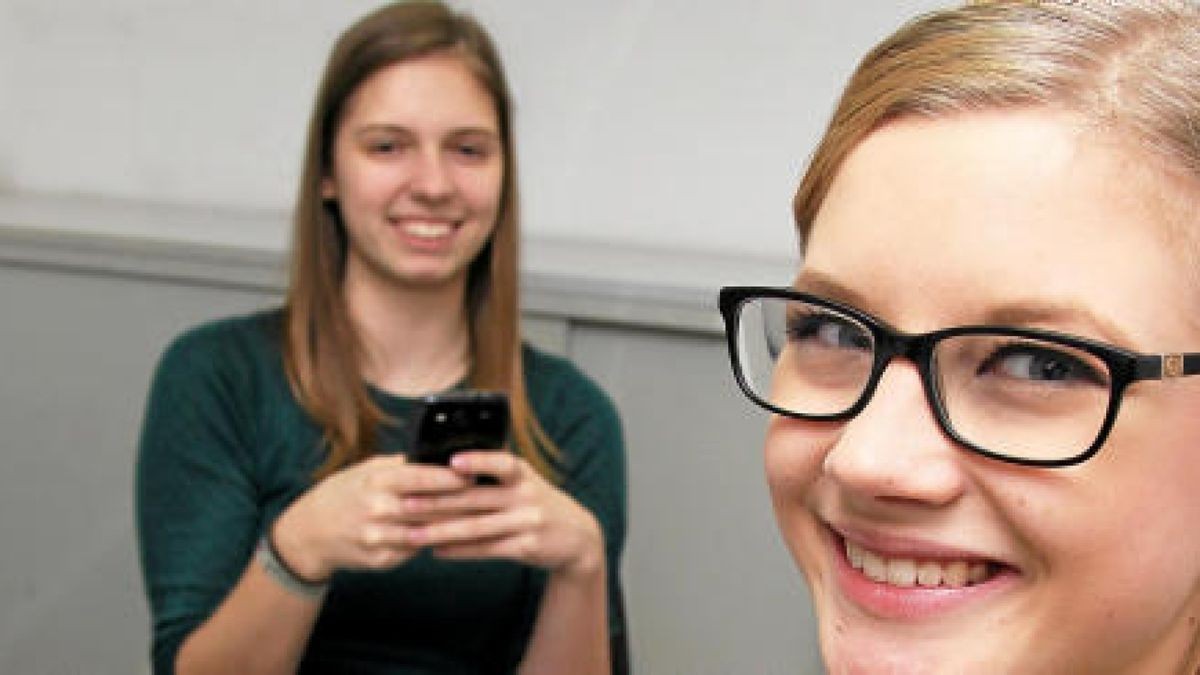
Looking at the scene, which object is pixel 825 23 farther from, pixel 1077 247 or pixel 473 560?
pixel 1077 247

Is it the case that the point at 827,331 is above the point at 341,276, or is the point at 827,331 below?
above

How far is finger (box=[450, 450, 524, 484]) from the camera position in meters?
1.29

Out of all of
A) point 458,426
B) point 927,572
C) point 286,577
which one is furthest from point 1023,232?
point 286,577

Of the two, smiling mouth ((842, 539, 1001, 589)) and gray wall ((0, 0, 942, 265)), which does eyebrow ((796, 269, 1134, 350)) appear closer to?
smiling mouth ((842, 539, 1001, 589))

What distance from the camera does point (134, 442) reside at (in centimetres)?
183

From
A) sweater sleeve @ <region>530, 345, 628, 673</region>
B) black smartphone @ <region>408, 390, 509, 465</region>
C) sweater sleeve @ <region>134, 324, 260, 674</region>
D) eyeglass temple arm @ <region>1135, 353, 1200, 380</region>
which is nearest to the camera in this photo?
eyeglass temple arm @ <region>1135, 353, 1200, 380</region>

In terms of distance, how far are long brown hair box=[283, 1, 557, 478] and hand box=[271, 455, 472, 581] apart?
0.37ft

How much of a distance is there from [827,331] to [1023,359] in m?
0.10

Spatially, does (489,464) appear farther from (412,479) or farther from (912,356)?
(912,356)

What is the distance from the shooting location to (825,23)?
138 centimetres

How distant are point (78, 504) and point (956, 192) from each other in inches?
61.1

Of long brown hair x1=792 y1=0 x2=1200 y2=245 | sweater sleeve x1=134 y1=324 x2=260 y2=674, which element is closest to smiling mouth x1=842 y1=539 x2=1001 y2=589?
long brown hair x1=792 y1=0 x2=1200 y2=245

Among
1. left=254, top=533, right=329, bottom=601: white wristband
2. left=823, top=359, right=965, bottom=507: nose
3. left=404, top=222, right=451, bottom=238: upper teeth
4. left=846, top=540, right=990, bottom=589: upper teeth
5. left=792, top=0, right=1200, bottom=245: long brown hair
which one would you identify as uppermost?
left=792, top=0, right=1200, bottom=245: long brown hair

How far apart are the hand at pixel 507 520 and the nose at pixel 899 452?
0.77 metres
